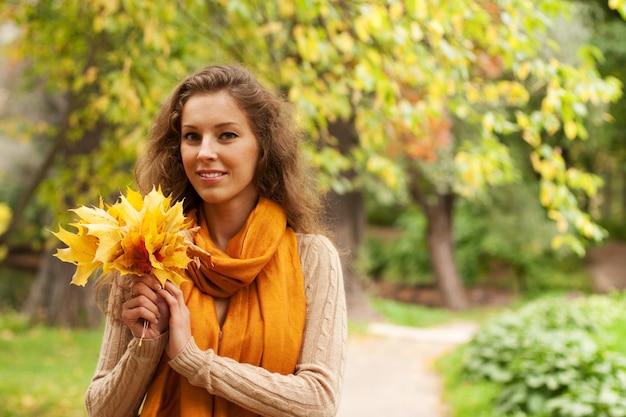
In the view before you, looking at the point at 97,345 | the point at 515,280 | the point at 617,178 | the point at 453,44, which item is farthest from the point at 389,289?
the point at 453,44

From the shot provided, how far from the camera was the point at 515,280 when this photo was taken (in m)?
21.0

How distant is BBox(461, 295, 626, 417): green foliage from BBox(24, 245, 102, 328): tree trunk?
6.02 meters

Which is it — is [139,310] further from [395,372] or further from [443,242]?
[443,242]

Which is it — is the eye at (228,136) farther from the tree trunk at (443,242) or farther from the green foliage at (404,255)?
the green foliage at (404,255)

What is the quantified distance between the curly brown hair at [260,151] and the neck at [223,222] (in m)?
0.09

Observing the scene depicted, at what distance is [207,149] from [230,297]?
456 mm

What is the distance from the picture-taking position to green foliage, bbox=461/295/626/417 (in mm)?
4965

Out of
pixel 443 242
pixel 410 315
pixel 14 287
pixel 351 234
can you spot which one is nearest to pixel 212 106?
pixel 351 234

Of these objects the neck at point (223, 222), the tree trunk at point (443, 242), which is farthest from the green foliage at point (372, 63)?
the tree trunk at point (443, 242)

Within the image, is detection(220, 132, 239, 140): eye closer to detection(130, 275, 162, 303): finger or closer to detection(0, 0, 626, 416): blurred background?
detection(130, 275, 162, 303): finger

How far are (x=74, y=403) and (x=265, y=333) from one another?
5.43 meters

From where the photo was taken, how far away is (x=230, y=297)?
209 cm

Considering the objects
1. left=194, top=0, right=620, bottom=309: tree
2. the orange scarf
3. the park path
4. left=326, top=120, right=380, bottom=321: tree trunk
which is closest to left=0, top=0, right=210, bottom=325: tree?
left=194, top=0, right=620, bottom=309: tree

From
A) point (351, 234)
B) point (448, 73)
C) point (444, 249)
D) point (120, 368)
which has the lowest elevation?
point (120, 368)
